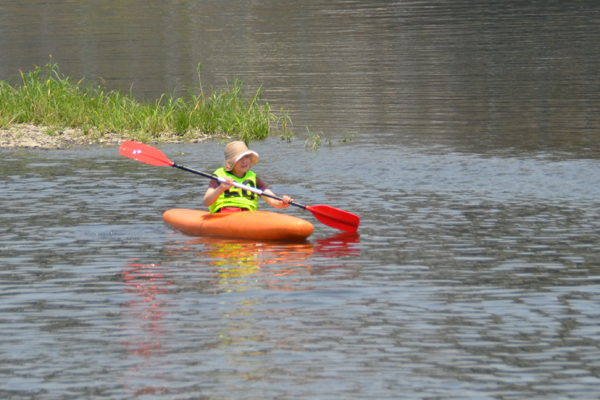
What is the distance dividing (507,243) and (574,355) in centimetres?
346

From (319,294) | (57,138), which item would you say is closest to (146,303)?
(319,294)

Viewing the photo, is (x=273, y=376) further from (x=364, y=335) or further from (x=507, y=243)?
(x=507, y=243)

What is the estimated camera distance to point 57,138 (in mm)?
17922

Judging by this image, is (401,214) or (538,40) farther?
(538,40)

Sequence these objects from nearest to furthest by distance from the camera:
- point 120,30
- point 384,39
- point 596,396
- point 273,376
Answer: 1. point 596,396
2. point 273,376
3. point 384,39
4. point 120,30

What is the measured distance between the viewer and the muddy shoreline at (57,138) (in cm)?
1755

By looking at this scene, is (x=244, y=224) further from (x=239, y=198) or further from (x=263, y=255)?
(x=263, y=255)

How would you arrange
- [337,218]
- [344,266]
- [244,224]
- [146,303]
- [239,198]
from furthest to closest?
[239,198] → [337,218] → [244,224] → [344,266] → [146,303]

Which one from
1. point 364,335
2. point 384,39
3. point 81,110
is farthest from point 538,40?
point 364,335

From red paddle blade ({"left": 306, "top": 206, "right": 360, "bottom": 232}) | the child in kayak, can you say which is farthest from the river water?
the child in kayak

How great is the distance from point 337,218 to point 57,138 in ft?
29.2

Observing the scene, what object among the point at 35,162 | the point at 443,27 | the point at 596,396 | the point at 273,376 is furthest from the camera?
the point at 443,27

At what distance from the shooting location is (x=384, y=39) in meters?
38.1

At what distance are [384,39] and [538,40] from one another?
5.93m
